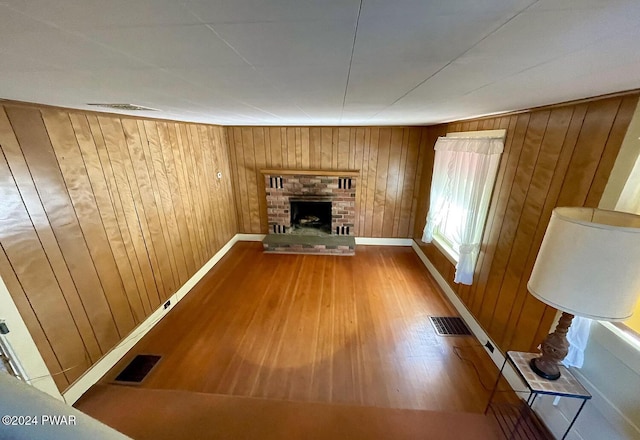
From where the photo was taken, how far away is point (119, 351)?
215 cm

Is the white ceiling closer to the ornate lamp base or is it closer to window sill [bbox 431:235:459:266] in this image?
the ornate lamp base

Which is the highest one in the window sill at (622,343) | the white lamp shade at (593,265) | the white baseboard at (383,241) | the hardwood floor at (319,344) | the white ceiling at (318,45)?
the white ceiling at (318,45)

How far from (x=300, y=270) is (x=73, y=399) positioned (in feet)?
8.08

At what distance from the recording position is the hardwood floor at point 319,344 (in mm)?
1928

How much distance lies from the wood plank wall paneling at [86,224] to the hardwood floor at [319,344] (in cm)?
44

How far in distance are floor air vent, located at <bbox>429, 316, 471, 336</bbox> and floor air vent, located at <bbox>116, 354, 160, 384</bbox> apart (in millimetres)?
2688

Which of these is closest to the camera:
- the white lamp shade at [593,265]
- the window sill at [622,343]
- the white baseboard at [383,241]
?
the white lamp shade at [593,265]

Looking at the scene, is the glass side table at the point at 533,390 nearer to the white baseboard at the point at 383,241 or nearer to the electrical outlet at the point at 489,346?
the electrical outlet at the point at 489,346

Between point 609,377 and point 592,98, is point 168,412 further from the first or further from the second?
point 592,98

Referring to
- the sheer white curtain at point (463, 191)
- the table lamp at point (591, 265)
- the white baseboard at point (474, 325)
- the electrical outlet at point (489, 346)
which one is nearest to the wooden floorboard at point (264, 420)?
the white baseboard at point (474, 325)

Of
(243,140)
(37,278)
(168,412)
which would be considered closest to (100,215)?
(37,278)

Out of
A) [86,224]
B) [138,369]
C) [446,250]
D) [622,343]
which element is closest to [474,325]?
[446,250]

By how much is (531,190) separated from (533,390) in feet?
4.29

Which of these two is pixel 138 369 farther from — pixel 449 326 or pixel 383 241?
pixel 383 241
